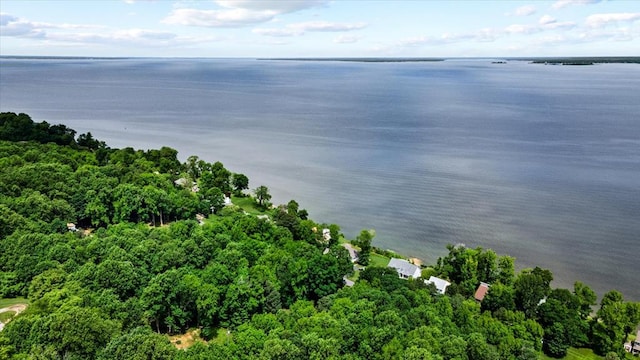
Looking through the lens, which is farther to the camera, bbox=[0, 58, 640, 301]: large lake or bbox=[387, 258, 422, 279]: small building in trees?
bbox=[0, 58, 640, 301]: large lake

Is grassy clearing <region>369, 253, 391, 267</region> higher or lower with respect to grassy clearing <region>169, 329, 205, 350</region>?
lower

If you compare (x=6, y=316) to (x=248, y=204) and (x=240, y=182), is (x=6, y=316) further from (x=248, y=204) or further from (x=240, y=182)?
(x=240, y=182)

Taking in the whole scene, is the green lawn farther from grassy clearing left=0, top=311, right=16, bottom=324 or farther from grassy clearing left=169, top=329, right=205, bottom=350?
grassy clearing left=0, top=311, right=16, bottom=324

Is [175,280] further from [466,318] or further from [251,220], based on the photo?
[466,318]

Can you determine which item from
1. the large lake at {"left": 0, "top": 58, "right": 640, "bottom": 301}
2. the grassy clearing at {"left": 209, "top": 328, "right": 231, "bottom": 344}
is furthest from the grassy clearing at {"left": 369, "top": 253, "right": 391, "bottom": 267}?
the grassy clearing at {"left": 209, "top": 328, "right": 231, "bottom": 344}

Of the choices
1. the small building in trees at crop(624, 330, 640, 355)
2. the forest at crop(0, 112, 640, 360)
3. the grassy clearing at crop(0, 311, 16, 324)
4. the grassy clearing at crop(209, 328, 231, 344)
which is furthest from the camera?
the small building in trees at crop(624, 330, 640, 355)

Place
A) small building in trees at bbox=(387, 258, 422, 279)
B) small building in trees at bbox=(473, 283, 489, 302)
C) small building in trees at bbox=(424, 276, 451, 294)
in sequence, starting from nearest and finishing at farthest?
1. small building in trees at bbox=(473, 283, 489, 302)
2. small building in trees at bbox=(424, 276, 451, 294)
3. small building in trees at bbox=(387, 258, 422, 279)

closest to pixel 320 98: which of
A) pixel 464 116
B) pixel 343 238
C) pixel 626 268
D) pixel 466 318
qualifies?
pixel 464 116
